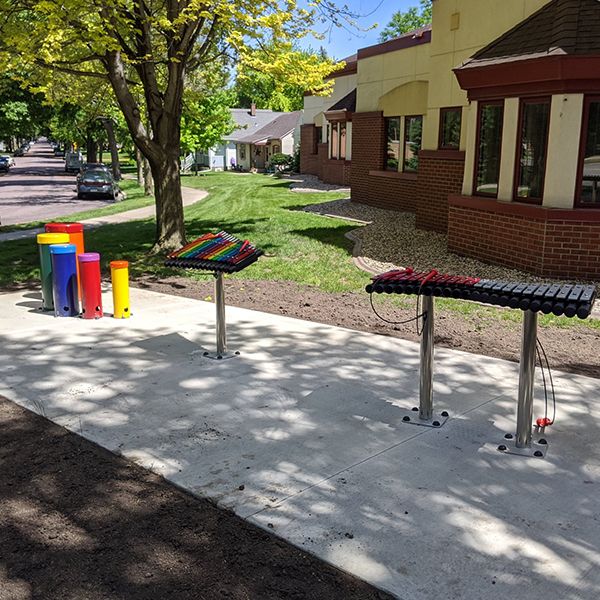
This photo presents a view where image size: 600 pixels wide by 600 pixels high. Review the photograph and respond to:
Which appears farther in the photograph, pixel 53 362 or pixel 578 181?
pixel 578 181

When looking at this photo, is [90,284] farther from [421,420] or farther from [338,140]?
[338,140]

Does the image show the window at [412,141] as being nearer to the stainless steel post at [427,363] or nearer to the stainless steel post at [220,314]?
the stainless steel post at [220,314]

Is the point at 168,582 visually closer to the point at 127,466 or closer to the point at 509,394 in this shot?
the point at 127,466

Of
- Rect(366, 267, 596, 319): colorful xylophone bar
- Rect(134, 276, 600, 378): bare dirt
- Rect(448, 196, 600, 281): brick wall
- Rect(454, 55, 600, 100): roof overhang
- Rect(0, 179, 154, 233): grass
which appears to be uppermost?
Rect(454, 55, 600, 100): roof overhang

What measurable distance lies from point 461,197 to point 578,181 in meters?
2.53

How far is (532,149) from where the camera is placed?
1069 centimetres

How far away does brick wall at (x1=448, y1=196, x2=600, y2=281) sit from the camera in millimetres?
10109

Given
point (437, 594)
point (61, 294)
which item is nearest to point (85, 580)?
point (437, 594)

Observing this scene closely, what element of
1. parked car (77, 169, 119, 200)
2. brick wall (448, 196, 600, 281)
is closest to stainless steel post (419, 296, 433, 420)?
brick wall (448, 196, 600, 281)

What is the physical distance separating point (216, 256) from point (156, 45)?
31.8 feet

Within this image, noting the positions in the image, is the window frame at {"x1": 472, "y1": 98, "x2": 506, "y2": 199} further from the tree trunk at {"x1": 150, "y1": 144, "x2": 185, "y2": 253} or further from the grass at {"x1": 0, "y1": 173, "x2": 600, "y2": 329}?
the tree trunk at {"x1": 150, "y1": 144, "x2": 185, "y2": 253}

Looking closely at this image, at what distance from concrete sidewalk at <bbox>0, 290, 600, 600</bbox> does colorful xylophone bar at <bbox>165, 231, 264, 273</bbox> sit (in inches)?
41.3

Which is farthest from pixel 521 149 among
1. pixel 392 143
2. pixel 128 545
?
pixel 392 143

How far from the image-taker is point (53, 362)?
7246 millimetres
